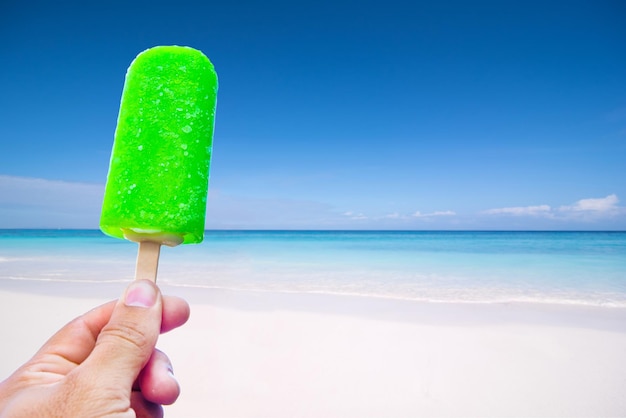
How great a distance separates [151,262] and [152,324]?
26 cm

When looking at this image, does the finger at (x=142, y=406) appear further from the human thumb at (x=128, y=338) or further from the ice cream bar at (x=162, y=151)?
the ice cream bar at (x=162, y=151)

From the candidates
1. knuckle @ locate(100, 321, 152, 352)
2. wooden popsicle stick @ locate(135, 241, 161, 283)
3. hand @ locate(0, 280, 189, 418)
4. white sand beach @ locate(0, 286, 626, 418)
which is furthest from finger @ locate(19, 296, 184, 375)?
white sand beach @ locate(0, 286, 626, 418)

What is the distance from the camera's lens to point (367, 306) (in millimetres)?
5359

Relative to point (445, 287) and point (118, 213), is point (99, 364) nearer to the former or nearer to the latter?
point (118, 213)

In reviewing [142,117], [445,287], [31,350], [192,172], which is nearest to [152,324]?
[192,172]

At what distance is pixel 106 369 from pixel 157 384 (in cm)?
32

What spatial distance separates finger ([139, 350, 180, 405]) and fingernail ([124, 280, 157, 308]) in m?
0.27

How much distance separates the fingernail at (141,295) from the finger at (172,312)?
0.42 feet

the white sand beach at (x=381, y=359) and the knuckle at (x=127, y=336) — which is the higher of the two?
the knuckle at (x=127, y=336)

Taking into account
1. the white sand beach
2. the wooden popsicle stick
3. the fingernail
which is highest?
the wooden popsicle stick

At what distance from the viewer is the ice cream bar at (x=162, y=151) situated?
128cm

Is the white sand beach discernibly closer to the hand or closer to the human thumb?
the hand

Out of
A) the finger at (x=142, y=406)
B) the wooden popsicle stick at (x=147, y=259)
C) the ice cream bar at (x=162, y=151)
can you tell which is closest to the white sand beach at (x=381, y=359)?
the finger at (x=142, y=406)

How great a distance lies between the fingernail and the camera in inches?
49.3
